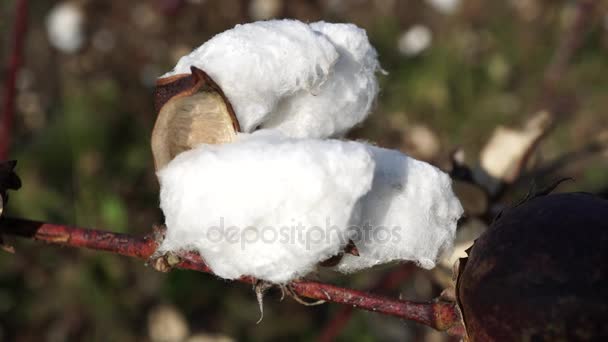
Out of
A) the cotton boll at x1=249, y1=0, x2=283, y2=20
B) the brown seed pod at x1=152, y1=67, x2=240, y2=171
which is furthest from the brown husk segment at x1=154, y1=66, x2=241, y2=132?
the cotton boll at x1=249, y1=0, x2=283, y2=20


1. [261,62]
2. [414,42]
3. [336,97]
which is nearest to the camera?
[261,62]

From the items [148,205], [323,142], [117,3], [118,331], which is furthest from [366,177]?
[117,3]

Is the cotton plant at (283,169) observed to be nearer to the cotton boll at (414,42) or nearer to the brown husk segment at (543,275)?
the brown husk segment at (543,275)

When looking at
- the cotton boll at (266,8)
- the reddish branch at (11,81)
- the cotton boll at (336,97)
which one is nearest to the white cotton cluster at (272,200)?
the cotton boll at (336,97)

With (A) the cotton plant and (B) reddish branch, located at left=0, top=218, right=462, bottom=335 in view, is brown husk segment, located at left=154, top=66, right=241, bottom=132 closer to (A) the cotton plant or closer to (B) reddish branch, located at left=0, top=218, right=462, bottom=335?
(A) the cotton plant

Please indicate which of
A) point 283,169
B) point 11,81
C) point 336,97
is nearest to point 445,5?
Answer: point 11,81

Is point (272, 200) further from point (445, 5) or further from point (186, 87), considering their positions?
point (445, 5)
